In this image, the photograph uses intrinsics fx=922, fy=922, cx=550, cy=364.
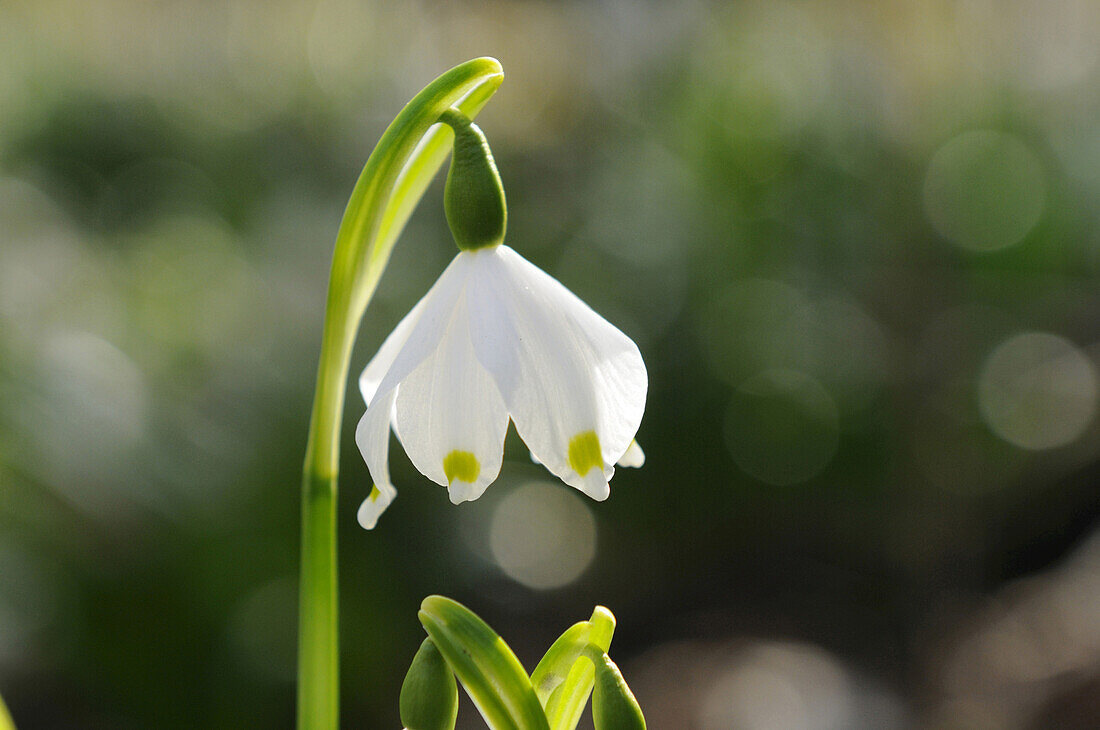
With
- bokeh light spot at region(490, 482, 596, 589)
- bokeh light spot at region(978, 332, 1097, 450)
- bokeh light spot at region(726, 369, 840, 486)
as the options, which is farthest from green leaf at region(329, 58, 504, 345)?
bokeh light spot at region(978, 332, 1097, 450)

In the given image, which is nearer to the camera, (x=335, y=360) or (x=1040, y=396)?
(x=335, y=360)

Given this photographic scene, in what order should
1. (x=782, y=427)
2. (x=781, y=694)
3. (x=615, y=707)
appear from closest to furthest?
(x=615, y=707) < (x=781, y=694) < (x=782, y=427)

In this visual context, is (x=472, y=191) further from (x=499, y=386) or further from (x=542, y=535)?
(x=542, y=535)

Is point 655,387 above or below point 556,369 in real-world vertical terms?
below

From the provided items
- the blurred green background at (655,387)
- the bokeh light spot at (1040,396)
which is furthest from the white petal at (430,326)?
the bokeh light spot at (1040,396)

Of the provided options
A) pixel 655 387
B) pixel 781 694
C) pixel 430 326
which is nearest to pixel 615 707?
pixel 430 326

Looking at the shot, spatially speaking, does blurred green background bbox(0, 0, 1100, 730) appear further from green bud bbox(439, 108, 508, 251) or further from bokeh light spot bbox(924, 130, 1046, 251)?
green bud bbox(439, 108, 508, 251)
